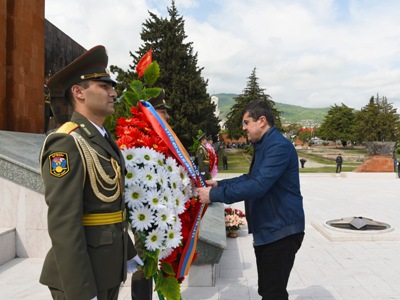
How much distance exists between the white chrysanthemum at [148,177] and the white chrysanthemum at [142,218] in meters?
0.18

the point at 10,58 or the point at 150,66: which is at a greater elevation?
the point at 10,58

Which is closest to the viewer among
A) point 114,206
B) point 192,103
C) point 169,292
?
point 114,206

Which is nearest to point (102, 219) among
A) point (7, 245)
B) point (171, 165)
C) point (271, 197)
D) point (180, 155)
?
point (171, 165)

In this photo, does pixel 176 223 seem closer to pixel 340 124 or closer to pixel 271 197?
pixel 271 197

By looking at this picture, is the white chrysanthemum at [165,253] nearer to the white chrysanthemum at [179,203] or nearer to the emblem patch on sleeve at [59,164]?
the white chrysanthemum at [179,203]

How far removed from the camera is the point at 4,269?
16.0 ft

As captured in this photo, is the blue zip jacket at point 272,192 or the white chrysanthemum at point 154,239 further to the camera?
the blue zip jacket at point 272,192

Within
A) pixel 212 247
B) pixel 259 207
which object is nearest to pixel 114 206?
pixel 259 207

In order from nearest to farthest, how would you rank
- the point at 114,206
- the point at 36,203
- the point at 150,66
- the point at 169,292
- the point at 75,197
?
the point at 75,197
the point at 114,206
the point at 169,292
the point at 150,66
the point at 36,203

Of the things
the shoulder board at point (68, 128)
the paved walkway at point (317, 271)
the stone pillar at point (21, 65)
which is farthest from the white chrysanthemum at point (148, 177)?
the stone pillar at point (21, 65)

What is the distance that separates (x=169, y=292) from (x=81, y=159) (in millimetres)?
1464

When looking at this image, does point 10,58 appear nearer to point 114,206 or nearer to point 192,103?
point 114,206

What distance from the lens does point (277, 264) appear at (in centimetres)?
298

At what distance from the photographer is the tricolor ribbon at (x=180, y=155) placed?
283cm
